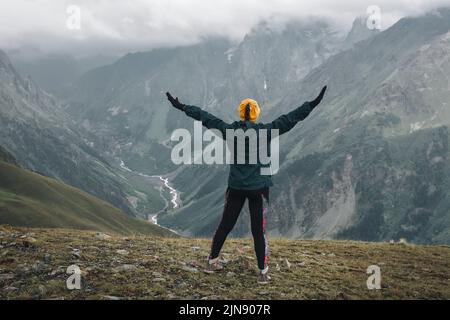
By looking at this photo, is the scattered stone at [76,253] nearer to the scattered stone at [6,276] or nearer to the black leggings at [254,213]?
the scattered stone at [6,276]

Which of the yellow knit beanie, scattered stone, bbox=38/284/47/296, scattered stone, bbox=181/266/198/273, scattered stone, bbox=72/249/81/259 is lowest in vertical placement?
scattered stone, bbox=38/284/47/296

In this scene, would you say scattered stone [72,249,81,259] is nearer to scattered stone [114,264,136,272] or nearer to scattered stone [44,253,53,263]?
scattered stone [44,253,53,263]

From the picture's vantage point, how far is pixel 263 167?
56.6 feet

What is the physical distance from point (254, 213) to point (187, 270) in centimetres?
327

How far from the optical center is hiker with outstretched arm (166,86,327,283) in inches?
672

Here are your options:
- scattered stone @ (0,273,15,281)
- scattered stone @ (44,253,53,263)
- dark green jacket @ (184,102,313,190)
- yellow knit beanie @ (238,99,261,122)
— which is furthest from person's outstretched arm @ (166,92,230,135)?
scattered stone @ (0,273,15,281)

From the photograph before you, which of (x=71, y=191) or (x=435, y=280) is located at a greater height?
(x=71, y=191)

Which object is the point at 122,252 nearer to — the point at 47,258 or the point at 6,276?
the point at 47,258

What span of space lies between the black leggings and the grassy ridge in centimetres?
11344

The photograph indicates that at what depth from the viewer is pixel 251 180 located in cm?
1698
